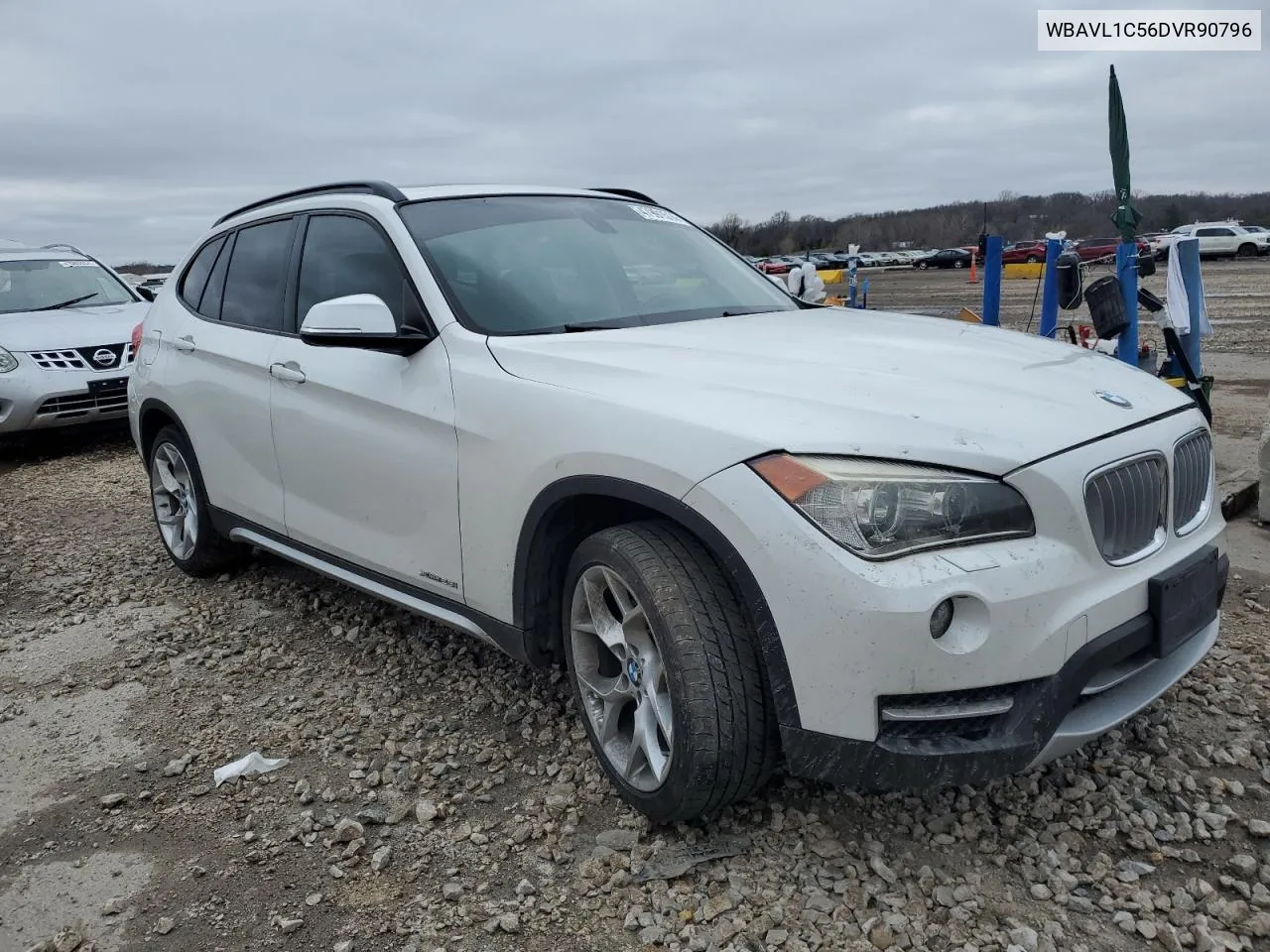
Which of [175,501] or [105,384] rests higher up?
[105,384]

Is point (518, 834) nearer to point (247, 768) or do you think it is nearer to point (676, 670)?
point (676, 670)

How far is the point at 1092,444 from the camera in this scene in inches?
92.9

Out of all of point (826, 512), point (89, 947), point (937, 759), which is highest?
Result: point (826, 512)

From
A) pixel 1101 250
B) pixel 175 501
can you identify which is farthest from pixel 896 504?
pixel 1101 250

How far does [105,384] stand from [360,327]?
259 inches

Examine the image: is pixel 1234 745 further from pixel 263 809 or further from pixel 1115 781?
pixel 263 809

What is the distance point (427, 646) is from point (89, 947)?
1726 mm

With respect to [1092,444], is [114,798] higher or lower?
lower

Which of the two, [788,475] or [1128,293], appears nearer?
[788,475]

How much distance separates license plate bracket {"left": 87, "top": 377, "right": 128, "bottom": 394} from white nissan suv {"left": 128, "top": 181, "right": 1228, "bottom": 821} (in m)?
5.43

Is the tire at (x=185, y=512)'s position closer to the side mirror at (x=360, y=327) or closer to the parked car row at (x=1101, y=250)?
the side mirror at (x=360, y=327)

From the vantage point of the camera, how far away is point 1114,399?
8.58 feet

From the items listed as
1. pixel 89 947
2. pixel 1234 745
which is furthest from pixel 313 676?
pixel 1234 745

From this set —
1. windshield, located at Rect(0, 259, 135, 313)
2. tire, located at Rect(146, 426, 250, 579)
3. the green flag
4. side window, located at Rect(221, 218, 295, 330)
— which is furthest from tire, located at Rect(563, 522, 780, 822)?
windshield, located at Rect(0, 259, 135, 313)
